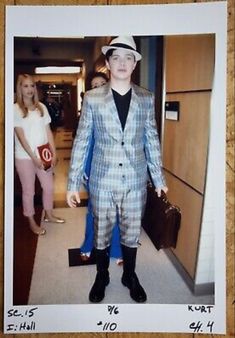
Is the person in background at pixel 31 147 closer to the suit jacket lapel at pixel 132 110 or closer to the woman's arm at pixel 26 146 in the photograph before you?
the woman's arm at pixel 26 146

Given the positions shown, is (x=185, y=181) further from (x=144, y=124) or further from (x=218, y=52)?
(x=218, y=52)

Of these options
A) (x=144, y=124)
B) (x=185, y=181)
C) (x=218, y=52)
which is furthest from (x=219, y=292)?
(x=218, y=52)

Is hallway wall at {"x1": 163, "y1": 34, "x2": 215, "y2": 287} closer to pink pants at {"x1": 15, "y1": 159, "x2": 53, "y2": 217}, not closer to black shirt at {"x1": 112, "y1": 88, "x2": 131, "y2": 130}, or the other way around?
black shirt at {"x1": 112, "y1": 88, "x2": 131, "y2": 130}

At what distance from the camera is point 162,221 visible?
720 millimetres

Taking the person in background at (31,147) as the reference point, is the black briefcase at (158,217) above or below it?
below

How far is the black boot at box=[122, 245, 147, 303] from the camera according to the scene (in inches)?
28.0

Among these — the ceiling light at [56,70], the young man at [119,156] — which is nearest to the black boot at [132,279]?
the young man at [119,156]

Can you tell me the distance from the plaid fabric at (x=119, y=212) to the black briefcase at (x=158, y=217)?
0.05 ft

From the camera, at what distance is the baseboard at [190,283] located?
717 millimetres

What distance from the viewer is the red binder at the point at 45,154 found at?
72 centimetres

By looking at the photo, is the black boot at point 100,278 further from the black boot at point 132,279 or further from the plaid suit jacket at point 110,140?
the plaid suit jacket at point 110,140

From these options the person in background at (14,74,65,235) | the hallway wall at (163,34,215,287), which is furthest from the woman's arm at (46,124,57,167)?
the hallway wall at (163,34,215,287)

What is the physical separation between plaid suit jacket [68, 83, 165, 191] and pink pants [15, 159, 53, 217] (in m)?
0.04

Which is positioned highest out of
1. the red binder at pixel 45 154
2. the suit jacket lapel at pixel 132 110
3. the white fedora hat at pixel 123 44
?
the white fedora hat at pixel 123 44
